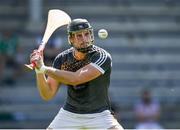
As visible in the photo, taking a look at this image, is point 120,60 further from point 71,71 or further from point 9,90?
point 71,71

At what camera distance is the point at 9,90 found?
13.7 meters

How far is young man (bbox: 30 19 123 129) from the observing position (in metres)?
6.95

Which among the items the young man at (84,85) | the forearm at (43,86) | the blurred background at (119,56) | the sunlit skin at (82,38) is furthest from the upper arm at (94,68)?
the blurred background at (119,56)

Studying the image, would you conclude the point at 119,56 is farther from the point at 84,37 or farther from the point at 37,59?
the point at 37,59

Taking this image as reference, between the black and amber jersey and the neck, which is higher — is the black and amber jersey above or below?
below

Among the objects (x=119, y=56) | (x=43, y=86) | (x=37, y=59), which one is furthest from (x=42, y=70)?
(x=119, y=56)

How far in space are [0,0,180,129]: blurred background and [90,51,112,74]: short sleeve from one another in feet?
18.5

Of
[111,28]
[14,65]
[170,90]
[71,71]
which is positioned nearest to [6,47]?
[14,65]

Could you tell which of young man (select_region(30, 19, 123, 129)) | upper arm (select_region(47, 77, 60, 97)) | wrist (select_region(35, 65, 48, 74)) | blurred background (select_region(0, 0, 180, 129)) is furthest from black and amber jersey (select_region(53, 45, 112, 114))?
blurred background (select_region(0, 0, 180, 129))

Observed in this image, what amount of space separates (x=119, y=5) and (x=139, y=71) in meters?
1.57

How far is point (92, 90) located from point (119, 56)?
7.44 meters

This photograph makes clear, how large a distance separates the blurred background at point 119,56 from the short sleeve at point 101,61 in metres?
5.64

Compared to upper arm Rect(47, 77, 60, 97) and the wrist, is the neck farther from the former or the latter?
the wrist

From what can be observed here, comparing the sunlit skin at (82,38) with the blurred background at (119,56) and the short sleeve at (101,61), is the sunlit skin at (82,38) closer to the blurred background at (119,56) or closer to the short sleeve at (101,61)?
the short sleeve at (101,61)
